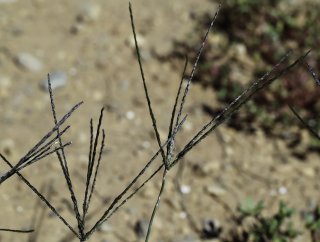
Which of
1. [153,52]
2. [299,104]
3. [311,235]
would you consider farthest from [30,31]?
[311,235]

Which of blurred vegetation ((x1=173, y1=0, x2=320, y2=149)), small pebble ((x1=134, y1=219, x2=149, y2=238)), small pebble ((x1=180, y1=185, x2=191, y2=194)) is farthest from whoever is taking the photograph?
blurred vegetation ((x1=173, y1=0, x2=320, y2=149))

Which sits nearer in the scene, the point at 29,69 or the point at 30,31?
the point at 29,69

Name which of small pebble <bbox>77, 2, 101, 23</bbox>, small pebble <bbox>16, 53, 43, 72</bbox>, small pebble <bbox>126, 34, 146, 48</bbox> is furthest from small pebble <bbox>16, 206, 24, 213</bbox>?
small pebble <bbox>77, 2, 101, 23</bbox>

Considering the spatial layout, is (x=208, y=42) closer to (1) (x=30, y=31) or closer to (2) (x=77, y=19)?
(2) (x=77, y=19)

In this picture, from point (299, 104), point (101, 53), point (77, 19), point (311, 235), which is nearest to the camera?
point (311, 235)

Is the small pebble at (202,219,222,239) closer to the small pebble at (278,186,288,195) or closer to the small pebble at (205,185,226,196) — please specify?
the small pebble at (205,185,226,196)

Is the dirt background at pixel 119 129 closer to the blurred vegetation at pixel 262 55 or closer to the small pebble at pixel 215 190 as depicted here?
the small pebble at pixel 215 190
